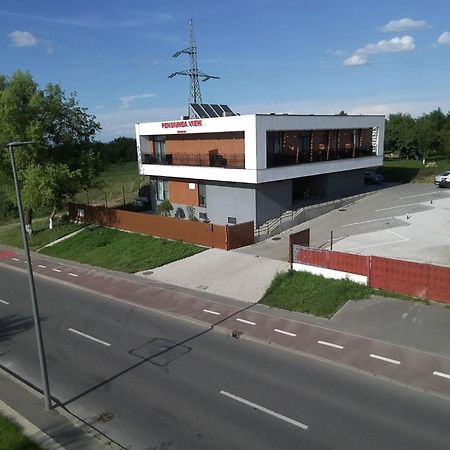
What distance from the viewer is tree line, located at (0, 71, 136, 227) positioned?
29375 millimetres

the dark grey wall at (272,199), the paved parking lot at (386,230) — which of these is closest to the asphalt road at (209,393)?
the paved parking lot at (386,230)

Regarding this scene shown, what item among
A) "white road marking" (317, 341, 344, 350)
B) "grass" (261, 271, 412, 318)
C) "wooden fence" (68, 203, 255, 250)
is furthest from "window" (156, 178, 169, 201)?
"white road marking" (317, 341, 344, 350)

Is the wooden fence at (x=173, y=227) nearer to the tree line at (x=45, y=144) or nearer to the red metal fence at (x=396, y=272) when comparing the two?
the tree line at (x=45, y=144)

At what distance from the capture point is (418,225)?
85.3 ft

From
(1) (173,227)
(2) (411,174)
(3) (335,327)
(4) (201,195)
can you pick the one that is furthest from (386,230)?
(2) (411,174)

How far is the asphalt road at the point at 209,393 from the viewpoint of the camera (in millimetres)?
9367

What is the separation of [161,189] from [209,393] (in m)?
25.9

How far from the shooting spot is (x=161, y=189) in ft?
117

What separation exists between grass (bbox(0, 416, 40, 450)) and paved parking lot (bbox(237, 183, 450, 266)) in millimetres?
14725

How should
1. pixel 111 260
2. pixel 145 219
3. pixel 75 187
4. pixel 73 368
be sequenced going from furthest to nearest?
1. pixel 75 187
2. pixel 145 219
3. pixel 111 260
4. pixel 73 368

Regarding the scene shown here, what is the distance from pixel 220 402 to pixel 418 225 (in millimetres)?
19401

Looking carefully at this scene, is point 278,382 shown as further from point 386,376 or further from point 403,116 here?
point 403,116

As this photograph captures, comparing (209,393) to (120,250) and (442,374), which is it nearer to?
(442,374)

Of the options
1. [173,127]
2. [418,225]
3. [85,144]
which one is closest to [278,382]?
[418,225]
